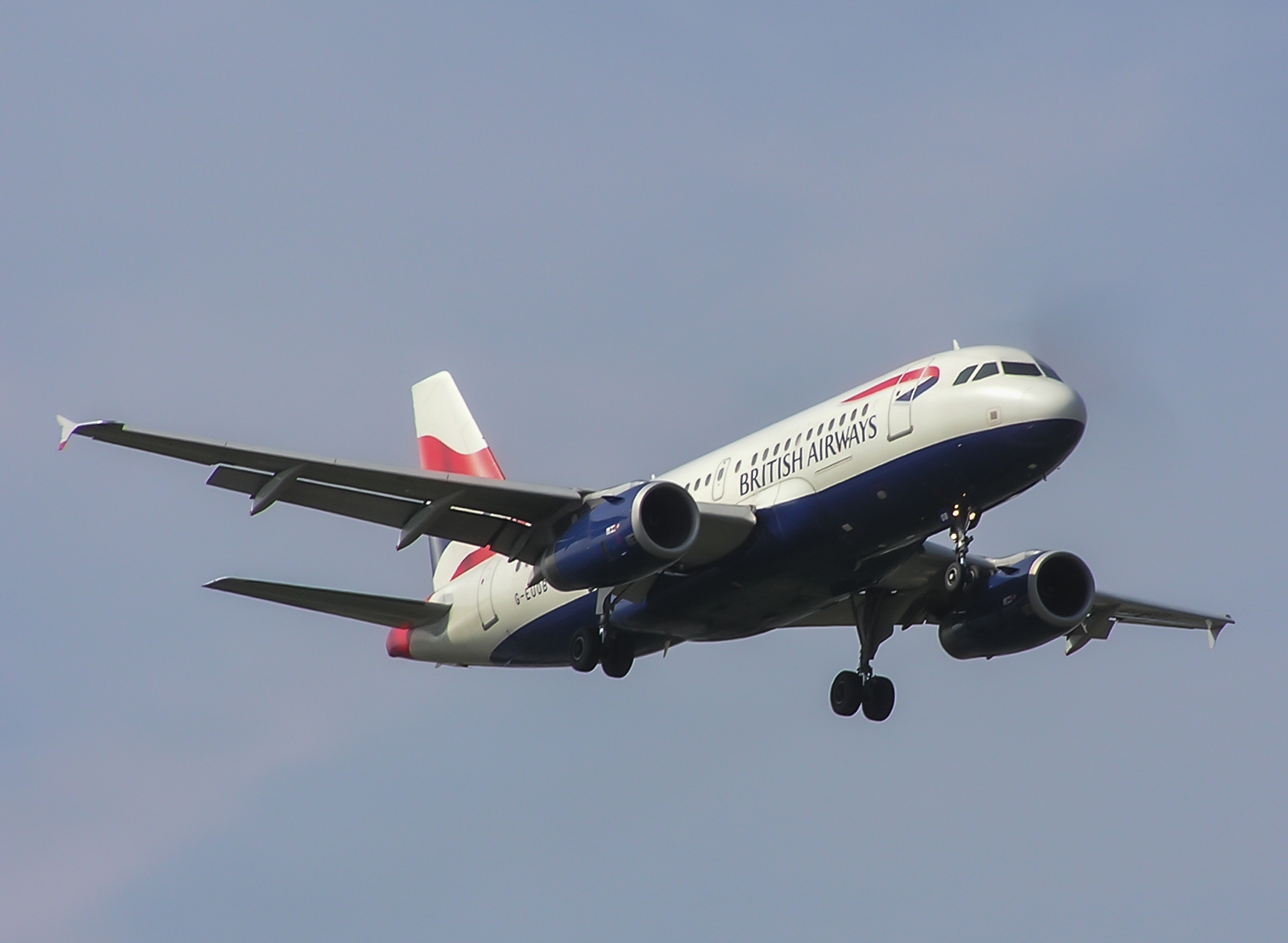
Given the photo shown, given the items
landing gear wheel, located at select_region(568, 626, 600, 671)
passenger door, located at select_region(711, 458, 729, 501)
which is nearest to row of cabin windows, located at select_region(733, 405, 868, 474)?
passenger door, located at select_region(711, 458, 729, 501)

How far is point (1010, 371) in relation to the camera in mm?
31906

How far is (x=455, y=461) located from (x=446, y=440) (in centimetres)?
92

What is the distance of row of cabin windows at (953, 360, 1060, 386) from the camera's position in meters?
31.8

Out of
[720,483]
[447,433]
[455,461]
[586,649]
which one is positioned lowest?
[586,649]

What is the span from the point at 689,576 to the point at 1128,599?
12301 millimetres

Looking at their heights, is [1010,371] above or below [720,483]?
above

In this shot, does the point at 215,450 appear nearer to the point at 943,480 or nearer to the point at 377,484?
the point at 377,484

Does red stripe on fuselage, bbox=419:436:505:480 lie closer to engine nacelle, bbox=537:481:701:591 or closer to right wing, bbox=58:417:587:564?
right wing, bbox=58:417:587:564

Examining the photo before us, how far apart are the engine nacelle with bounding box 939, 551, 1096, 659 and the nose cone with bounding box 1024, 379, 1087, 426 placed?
6910mm

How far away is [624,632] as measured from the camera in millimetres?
36250

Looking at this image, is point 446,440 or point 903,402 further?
point 446,440

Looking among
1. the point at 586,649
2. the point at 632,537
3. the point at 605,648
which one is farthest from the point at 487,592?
the point at 632,537

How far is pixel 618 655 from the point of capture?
36250 mm

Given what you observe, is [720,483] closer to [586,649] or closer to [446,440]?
[586,649]
